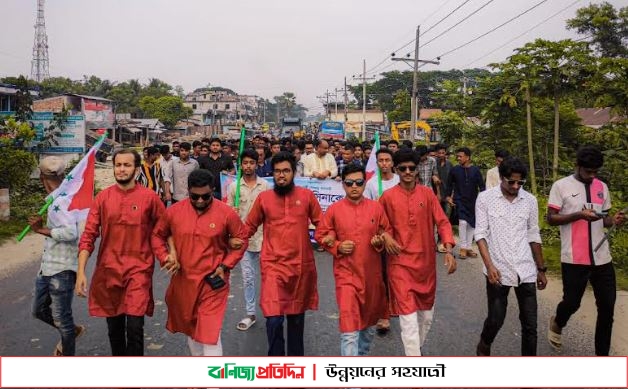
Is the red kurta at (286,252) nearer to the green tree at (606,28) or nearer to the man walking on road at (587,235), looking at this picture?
the man walking on road at (587,235)

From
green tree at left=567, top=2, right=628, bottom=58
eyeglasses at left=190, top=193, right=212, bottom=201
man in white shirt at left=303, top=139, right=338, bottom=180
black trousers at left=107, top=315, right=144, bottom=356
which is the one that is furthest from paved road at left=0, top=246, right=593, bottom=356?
green tree at left=567, top=2, right=628, bottom=58

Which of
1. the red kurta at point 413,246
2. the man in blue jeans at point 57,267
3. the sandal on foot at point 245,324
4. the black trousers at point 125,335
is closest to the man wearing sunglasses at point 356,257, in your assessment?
the red kurta at point 413,246

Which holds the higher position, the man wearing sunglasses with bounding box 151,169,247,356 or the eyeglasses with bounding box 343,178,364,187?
the eyeglasses with bounding box 343,178,364,187

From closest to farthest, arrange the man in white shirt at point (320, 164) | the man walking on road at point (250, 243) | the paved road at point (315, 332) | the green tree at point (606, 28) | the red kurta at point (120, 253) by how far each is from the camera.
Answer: the red kurta at point (120, 253) < the paved road at point (315, 332) < the man walking on road at point (250, 243) < the man in white shirt at point (320, 164) < the green tree at point (606, 28)

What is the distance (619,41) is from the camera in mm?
26625

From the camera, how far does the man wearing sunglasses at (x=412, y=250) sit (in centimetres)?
373

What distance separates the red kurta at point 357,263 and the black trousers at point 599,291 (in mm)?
1688

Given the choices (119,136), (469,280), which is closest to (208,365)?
(469,280)

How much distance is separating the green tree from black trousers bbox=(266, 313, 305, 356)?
24992 mm

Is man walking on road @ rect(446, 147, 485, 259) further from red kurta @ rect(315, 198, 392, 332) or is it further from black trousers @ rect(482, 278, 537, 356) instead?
red kurta @ rect(315, 198, 392, 332)

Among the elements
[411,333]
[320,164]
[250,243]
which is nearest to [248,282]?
[250,243]

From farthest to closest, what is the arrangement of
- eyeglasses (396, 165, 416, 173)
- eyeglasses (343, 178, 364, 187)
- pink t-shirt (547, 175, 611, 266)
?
pink t-shirt (547, 175, 611, 266), eyeglasses (396, 165, 416, 173), eyeglasses (343, 178, 364, 187)

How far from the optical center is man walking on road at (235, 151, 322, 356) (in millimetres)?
3734

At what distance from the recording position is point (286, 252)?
386cm
